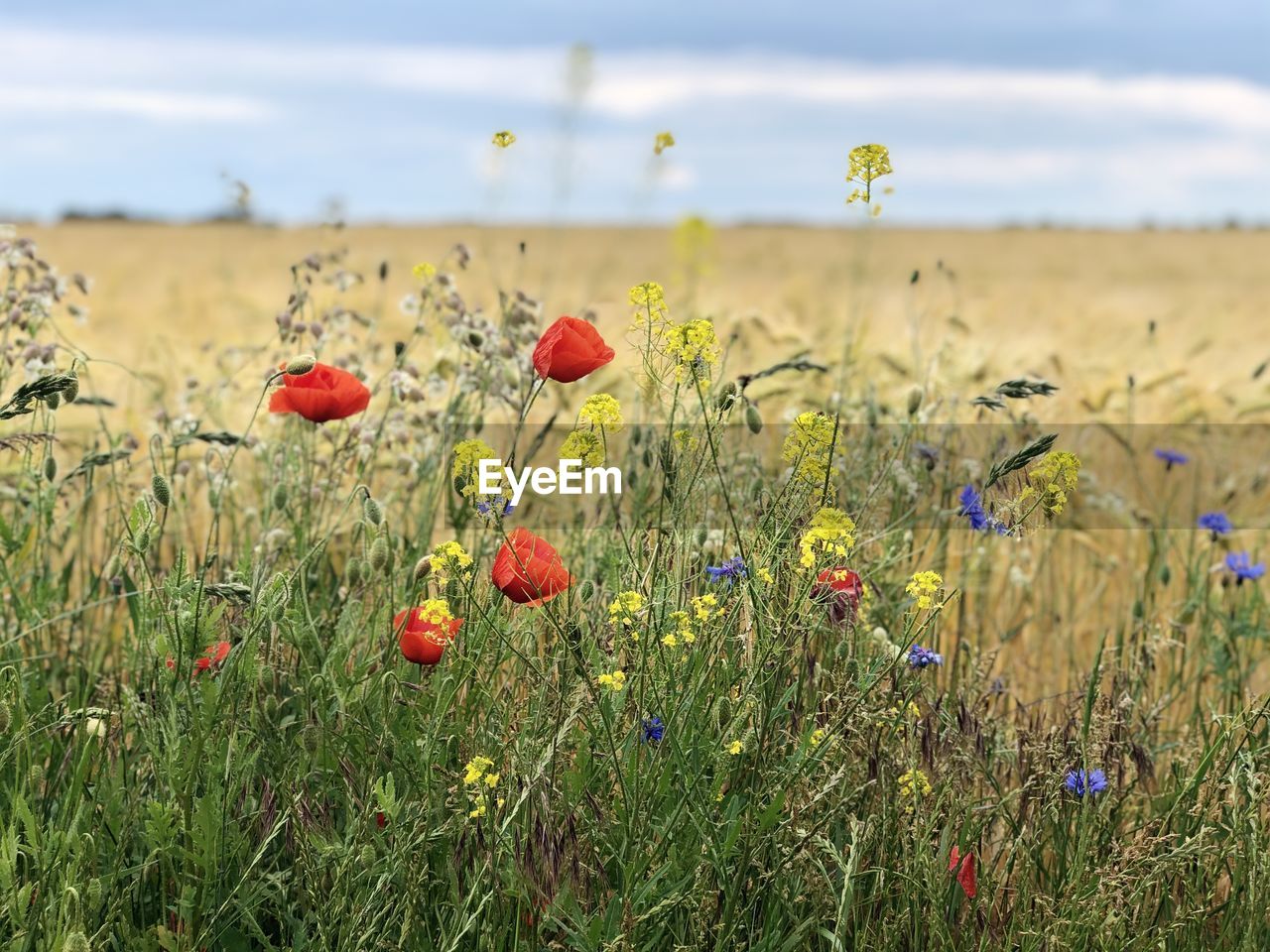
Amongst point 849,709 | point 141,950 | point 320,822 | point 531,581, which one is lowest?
point 141,950

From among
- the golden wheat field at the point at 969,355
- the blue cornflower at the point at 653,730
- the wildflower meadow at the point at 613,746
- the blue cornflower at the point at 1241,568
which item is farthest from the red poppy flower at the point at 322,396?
the blue cornflower at the point at 1241,568

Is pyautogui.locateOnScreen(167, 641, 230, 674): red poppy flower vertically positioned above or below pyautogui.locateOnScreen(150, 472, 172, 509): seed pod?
below

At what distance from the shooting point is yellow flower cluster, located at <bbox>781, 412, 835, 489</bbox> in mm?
1686

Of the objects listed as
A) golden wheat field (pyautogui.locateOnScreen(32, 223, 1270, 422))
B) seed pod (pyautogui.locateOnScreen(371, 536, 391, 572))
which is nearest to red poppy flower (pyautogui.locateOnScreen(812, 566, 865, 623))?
seed pod (pyautogui.locateOnScreen(371, 536, 391, 572))

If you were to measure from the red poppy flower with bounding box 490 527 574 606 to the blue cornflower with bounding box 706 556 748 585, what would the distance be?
227 millimetres

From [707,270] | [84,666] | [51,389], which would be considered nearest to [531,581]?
[51,389]

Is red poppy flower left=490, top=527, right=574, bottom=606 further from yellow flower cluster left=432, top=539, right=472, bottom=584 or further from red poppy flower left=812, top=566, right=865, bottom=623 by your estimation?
red poppy flower left=812, top=566, right=865, bottom=623

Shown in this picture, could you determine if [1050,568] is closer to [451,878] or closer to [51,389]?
[451,878]

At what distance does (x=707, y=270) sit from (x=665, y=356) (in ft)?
19.2

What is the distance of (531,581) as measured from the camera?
1679 mm

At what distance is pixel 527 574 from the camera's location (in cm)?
164

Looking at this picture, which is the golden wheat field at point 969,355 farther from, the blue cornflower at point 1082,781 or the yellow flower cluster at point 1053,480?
the yellow flower cluster at point 1053,480

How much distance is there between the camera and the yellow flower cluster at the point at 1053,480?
1629mm

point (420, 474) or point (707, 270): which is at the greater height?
point (707, 270)
